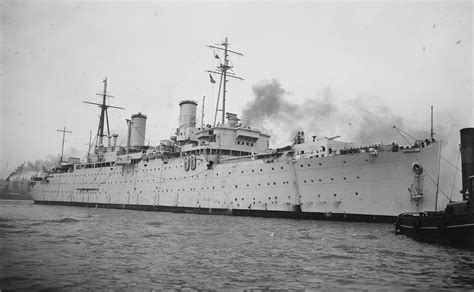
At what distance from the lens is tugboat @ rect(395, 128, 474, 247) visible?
44.0 ft

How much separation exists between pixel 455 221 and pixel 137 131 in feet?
128

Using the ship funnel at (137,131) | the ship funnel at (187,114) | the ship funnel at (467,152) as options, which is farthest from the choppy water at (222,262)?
the ship funnel at (137,131)

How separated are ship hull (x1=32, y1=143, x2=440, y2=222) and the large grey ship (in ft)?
0.19

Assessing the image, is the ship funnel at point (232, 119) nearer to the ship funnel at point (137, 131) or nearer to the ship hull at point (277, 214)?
the ship hull at point (277, 214)

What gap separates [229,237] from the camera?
15641 millimetres

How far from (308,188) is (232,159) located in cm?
841

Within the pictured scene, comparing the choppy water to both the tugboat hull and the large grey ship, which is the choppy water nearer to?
the tugboat hull

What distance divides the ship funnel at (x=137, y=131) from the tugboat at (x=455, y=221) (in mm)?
34920

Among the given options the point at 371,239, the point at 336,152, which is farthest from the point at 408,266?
the point at 336,152

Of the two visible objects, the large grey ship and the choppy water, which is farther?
the large grey ship

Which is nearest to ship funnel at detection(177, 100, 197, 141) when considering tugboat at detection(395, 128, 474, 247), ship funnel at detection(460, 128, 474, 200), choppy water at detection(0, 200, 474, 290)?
choppy water at detection(0, 200, 474, 290)

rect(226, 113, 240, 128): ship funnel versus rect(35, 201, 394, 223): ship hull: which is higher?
rect(226, 113, 240, 128): ship funnel

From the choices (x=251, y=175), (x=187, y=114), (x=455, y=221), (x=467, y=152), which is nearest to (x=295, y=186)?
(x=251, y=175)

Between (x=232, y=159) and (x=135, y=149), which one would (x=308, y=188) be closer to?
(x=232, y=159)
